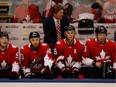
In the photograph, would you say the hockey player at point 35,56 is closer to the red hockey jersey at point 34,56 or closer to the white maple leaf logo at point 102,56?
the red hockey jersey at point 34,56

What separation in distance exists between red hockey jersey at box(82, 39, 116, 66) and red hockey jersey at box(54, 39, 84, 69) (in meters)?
0.09

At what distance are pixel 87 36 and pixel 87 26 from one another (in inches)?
5.1

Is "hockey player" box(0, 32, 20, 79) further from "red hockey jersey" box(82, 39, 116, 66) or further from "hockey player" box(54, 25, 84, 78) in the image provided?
"red hockey jersey" box(82, 39, 116, 66)

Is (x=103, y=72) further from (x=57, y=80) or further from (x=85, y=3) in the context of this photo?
(x=85, y=3)

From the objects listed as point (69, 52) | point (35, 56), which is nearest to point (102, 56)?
point (69, 52)

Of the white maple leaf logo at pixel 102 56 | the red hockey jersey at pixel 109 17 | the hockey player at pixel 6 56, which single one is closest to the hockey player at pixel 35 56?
the hockey player at pixel 6 56

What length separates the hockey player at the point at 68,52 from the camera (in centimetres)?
403

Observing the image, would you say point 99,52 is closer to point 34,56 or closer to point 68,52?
point 68,52

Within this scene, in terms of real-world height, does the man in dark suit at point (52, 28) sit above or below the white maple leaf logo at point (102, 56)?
above

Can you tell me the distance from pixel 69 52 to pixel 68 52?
11mm

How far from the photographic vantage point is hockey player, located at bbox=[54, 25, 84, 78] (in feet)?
13.2

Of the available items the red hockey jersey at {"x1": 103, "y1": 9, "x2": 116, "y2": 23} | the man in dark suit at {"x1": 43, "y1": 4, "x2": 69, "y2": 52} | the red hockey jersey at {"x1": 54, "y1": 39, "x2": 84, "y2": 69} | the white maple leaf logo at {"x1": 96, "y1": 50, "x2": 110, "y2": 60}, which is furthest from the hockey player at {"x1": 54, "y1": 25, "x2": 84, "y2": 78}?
the red hockey jersey at {"x1": 103, "y1": 9, "x2": 116, "y2": 23}

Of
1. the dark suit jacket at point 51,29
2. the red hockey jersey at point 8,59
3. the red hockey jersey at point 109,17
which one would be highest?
the red hockey jersey at point 109,17

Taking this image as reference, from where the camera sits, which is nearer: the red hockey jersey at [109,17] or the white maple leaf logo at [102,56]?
the white maple leaf logo at [102,56]
